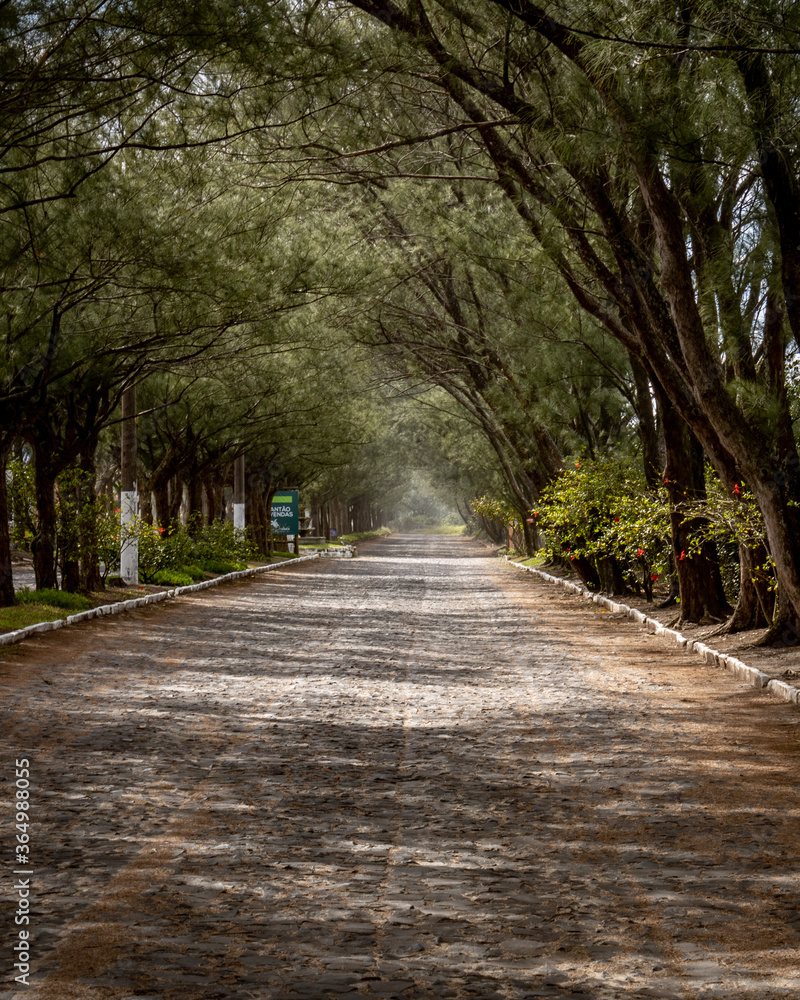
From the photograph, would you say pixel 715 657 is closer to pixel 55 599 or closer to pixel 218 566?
pixel 55 599

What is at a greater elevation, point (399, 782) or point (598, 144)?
point (598, 144)

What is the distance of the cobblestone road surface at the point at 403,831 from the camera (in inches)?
155

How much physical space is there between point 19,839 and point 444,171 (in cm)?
1517

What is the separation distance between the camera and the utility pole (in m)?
23.8

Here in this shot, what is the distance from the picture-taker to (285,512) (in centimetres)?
4512

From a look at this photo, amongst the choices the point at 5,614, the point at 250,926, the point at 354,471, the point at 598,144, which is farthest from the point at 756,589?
the point at 354,471

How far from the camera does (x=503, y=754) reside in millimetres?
7738

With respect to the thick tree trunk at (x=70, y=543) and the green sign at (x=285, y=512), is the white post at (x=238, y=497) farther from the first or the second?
the thick tree trunk at (x=70, y=543)

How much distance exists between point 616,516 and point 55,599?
28.9 feet

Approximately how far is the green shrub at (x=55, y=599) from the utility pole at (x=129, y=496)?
5.21 meters

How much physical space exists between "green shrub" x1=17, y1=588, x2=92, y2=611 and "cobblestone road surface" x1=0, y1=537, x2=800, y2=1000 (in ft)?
18.6

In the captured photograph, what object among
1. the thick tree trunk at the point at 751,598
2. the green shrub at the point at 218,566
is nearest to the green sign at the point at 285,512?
the green shrub at the point at 218,566

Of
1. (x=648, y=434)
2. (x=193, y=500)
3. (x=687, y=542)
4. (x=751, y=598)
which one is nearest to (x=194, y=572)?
(x=193, y=500)

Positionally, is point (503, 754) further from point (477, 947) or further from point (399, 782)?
point (477, 947)
